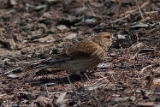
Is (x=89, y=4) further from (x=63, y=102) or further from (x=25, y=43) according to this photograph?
(x=63, y=102)

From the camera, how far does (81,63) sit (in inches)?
312

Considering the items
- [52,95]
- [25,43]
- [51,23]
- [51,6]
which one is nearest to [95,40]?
[52,95]

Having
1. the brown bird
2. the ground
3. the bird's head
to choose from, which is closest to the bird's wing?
the brown bird

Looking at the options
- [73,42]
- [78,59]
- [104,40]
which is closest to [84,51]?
[78,59]

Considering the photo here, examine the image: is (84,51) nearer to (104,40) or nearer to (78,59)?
→ (78,59)

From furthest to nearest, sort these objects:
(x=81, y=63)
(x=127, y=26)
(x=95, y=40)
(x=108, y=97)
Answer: (x=127, y=26) → (x=95, y=40) → (x=81, y=63) → (x=108, y=97)

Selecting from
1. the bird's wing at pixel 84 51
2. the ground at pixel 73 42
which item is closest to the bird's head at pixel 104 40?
the bird's wing at pixel 84 51

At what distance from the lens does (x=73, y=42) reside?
33.9 ft

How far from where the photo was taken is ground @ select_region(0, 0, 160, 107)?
6.90m

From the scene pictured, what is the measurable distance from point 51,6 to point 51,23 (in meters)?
1.31

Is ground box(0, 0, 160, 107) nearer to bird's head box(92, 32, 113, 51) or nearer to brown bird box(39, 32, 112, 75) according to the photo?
brown bird box(39, 32, 112, 75)

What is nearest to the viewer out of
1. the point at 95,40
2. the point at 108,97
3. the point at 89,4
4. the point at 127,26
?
the point at 108,97

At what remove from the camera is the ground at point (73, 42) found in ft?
22.6

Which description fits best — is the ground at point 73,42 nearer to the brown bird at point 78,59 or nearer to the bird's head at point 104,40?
the brown bird at point 78,59
